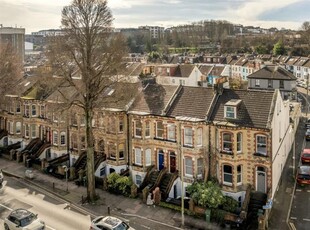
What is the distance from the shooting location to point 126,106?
3834cm

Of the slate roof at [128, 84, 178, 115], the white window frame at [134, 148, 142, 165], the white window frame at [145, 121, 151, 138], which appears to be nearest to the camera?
the white window frame at [145, 121, 151, 138]

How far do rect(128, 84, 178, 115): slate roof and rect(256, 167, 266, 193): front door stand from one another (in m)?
11.3

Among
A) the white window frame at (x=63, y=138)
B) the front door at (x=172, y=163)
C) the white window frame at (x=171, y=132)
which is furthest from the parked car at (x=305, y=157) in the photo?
the white window frame at (x=63, y=138)

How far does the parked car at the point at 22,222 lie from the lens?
2664 cm

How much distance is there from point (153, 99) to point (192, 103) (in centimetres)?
471

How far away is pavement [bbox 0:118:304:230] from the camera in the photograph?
30.3 meters

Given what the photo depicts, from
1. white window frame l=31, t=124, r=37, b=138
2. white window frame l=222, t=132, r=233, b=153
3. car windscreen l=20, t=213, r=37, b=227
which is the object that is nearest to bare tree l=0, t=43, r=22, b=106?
white window frame l=31, t=124, r=37, b=138

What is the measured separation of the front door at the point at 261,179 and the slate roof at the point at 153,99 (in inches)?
445

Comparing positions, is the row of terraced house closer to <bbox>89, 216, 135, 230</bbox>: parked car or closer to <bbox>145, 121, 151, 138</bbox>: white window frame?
<bbox>145, 121, 151, 138</bbox>: white window frame

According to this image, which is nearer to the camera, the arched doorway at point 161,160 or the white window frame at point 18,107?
the arched doorway at point 161,160

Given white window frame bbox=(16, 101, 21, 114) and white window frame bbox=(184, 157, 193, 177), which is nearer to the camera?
white window frame bbox=(184, 157, 193, 177)

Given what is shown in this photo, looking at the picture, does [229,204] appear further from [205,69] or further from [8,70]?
[205,69]

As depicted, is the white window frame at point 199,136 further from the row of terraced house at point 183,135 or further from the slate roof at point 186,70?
the slate roof at point 186,70

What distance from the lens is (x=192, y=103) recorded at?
36.3 m
